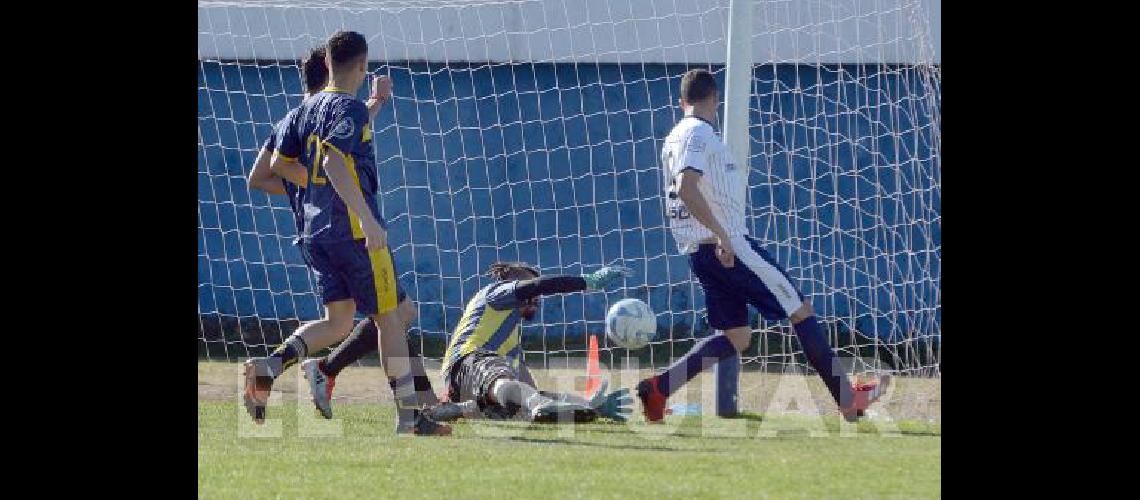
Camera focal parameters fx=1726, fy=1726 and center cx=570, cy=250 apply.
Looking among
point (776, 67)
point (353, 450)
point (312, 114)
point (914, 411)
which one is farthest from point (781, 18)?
point (353, 450)

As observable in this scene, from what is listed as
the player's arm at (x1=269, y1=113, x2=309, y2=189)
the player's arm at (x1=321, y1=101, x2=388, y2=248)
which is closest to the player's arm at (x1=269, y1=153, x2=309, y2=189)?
the player's arm at (x1=269, y1=113, x2=309, y2=189)

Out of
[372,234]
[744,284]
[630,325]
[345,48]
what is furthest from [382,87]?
[744,284]

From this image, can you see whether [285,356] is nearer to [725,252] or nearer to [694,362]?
[694,362]

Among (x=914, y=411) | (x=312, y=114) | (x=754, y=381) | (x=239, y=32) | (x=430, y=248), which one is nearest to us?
(x=312, y=114)

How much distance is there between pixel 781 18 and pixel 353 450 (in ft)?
17.4

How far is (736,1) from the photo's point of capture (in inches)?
364

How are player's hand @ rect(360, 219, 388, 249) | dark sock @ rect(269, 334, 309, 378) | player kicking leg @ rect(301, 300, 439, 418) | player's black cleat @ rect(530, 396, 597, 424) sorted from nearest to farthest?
player's hand @ rect(360, 219, 388, 249) → player's black cleat @ rect(530, 396, 597, 424) → player kicking leg @ rect(301, 300, 439, 418) → dark sock @ rect(269, 334, 309, 378)

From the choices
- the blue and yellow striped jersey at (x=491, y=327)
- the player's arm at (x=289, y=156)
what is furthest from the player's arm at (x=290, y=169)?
the blue and yellow striped jersey at (x=491, y=327)

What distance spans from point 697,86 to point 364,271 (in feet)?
6.38

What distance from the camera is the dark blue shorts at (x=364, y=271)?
308 inches

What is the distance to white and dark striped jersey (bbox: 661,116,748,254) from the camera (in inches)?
330

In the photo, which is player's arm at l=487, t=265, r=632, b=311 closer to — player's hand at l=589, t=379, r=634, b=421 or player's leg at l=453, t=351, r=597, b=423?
player's leg at l=453, t=351, r=597, b=423

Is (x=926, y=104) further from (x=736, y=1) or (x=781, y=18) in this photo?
(x=736, y=1)

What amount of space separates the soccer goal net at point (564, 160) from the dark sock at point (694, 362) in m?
2.93
